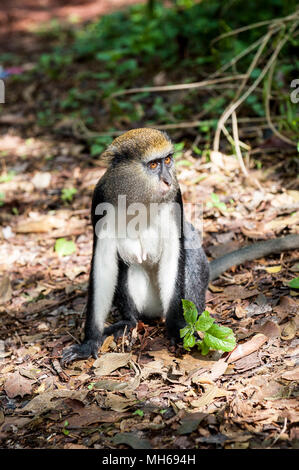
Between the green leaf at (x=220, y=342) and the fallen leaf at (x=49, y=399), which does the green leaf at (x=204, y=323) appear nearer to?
the green leaf at (x=220, y=342)

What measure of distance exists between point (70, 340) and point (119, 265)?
632mm

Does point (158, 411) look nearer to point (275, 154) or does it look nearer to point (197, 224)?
point (197, 224)

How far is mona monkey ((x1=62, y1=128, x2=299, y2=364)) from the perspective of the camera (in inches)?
142

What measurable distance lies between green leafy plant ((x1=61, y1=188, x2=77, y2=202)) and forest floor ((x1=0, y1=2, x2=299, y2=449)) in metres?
0.02

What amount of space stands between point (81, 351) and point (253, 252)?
5.01 feet

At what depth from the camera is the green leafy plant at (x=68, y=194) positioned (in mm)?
5984

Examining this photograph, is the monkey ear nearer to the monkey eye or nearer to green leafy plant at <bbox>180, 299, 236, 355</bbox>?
the monkey eye

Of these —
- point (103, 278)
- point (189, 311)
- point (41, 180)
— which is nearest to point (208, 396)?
point (189, 311)

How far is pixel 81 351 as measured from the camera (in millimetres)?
3807

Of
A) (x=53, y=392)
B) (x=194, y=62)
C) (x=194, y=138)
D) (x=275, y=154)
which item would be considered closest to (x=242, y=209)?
(x=275, y=154)

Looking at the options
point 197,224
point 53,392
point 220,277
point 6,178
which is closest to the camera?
point 53,392

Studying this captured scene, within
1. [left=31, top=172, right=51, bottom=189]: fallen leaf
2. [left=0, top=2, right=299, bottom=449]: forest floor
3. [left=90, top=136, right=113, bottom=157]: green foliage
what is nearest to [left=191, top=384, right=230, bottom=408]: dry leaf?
[left=0, top=2, right=299, bottom=449]: forest floor

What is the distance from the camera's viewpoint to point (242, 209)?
17.3 ft

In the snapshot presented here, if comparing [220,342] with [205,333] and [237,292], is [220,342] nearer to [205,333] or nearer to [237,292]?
[205,333]
